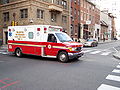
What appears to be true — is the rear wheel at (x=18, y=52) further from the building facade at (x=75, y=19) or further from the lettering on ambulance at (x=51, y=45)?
the building facade at (x=75, y=19)

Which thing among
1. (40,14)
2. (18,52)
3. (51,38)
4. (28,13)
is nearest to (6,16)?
(28,13)

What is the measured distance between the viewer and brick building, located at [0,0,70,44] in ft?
70.4

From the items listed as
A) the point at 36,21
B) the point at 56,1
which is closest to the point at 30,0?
the point at 36,21

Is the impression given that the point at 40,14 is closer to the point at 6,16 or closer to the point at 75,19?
the point at 6,16

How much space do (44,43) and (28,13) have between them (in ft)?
40.7

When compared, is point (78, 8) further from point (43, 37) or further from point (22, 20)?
point (43, 37)

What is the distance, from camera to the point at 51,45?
1026 cm

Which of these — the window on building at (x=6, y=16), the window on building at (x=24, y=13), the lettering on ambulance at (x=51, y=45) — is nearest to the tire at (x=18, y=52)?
the lettering on ambulance at (x=51, y=45)

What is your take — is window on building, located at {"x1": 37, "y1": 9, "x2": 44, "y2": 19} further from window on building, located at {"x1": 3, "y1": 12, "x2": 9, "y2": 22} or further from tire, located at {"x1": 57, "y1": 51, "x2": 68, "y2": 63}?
tire, located at {"x1": 57, "y1": 51, "x2": 68, "y2": 63}

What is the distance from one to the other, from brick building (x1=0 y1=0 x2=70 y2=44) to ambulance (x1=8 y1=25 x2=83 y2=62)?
315 inches

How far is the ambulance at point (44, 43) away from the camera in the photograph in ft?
31.6

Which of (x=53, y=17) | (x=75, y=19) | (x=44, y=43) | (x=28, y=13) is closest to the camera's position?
(x=44, y=43)

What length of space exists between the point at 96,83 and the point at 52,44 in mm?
5464

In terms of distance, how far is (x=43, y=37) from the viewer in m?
10.6
